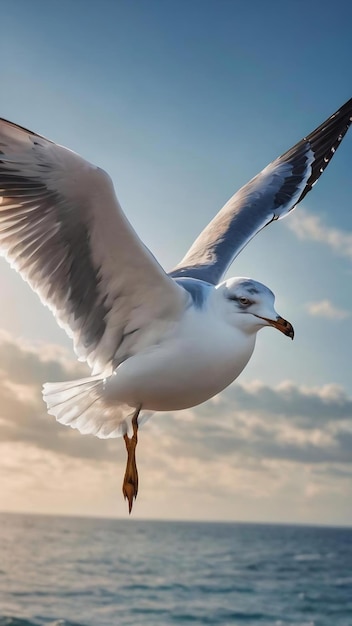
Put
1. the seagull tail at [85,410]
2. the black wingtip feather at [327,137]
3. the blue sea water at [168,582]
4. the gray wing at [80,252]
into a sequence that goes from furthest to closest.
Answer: the blue sea water at [168,582], the black wingtip feather at [327,137], the seagull tail at [85,410], the gray wing at [80,252]

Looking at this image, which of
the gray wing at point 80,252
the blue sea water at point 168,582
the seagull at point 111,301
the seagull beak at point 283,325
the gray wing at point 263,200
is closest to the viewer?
the seagull beak at point 283,325

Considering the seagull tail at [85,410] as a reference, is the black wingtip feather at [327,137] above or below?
above

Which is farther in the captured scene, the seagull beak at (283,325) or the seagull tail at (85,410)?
the seagull tail at (85,410)

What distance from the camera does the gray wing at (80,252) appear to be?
15.0 ft

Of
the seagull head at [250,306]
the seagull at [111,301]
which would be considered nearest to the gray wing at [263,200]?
the seagull at [111,301]

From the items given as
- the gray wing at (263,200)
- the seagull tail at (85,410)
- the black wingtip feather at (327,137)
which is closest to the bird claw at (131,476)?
the seagull tail at (85,410)

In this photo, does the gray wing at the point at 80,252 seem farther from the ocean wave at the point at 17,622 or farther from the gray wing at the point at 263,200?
the ocean wave at the point at 17,622

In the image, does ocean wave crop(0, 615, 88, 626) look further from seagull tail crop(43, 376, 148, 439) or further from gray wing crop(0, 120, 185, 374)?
gray wing crop(0, 120, 185, 374)

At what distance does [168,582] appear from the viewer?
44.5 metres

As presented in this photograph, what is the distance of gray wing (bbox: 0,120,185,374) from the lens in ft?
15.0

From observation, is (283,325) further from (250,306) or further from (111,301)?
(111,301)

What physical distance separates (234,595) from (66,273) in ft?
130

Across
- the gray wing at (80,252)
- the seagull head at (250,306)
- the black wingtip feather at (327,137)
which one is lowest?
the seagull head at (250,306)

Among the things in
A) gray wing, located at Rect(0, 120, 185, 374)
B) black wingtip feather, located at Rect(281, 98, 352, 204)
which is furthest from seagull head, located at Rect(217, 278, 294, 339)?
black wingtip feather, located at Rect(281, 98, 352, 204)
